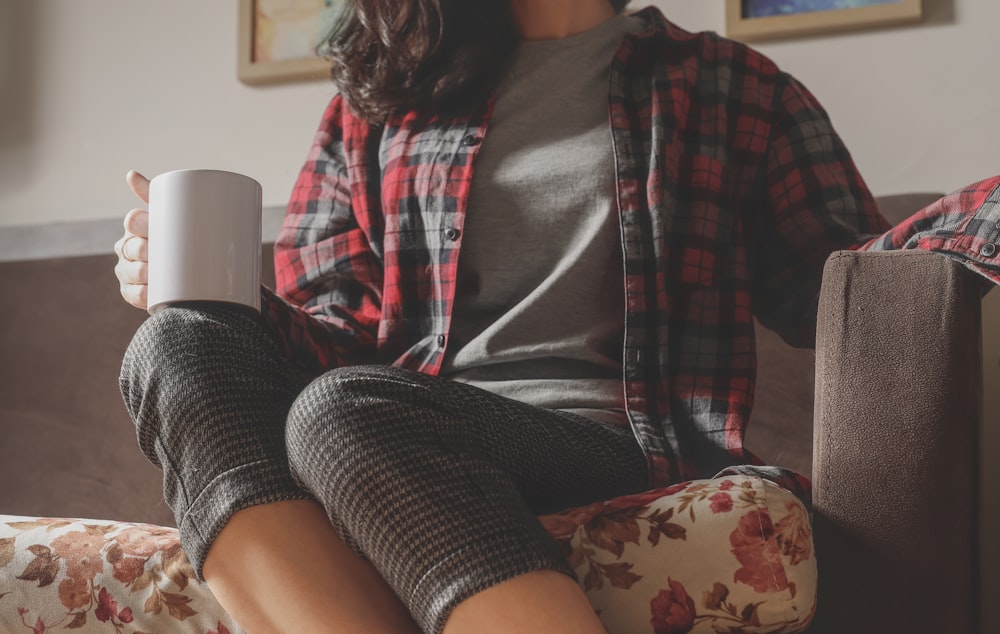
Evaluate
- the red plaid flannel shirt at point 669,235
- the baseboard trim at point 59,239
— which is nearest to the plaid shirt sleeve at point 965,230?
the red plaid flannel shirt at point 669,235

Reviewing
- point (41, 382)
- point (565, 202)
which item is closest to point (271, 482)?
point (565, 202)

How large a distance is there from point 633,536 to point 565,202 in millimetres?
420

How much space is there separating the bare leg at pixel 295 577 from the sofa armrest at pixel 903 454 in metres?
0.29

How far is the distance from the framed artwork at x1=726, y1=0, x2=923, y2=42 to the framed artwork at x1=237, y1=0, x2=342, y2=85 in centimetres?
62

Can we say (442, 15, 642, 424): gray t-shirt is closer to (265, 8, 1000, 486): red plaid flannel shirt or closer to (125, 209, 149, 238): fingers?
(265, 8, 1000, 486): red plaid flannel shirt

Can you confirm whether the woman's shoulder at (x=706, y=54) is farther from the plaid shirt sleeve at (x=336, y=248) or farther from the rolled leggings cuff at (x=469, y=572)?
the rolled leggings cuff at (x=469, y=572)

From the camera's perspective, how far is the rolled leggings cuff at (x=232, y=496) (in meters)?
0.62

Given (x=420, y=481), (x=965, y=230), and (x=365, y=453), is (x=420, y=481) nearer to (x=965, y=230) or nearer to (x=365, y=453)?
(x=365, y=453)

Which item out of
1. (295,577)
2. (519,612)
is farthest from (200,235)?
(519,612)

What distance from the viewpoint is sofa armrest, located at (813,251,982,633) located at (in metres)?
0.63

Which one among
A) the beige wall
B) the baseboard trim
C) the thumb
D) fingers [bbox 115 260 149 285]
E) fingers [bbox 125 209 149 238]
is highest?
the beige wall

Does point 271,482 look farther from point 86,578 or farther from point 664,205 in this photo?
point 664,205

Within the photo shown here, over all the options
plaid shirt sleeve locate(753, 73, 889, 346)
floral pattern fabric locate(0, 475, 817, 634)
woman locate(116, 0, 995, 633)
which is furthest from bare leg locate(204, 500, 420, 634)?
plaid shirt sleeve locate(753, 73, 889, 346)

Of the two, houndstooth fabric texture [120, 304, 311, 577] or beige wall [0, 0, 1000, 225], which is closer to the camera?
houndstooth fabric texture [120, 304, 311, 577]
